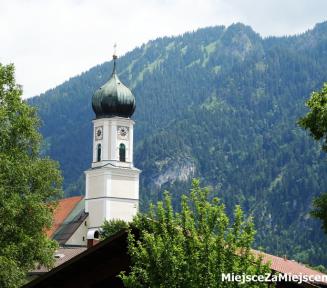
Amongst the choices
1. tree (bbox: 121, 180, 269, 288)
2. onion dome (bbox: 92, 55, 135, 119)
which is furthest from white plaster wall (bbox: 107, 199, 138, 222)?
tree (bbox: 121, 180, 269, 288)

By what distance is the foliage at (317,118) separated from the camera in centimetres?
2681

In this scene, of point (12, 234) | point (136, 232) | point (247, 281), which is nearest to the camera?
point (247, 281)

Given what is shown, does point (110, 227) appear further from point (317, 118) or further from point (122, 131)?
point (317, 118)

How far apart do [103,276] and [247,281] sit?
6449mm

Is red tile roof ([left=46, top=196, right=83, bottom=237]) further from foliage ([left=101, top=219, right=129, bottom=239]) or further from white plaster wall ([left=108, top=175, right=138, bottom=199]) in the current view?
foliage ([left=101, top=219, right=129, bottom=239])

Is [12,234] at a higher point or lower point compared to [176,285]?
higher

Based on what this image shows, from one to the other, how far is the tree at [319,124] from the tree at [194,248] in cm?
446

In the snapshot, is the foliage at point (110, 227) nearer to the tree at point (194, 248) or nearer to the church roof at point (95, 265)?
the church roof at point (95, 265)

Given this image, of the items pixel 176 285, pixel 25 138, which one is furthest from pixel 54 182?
pixel 176 285

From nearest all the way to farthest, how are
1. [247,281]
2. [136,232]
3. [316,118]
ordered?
[247,281] < [136,232] < [316,118]

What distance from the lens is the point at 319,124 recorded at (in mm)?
26953

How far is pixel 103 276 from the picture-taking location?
88.5 feet

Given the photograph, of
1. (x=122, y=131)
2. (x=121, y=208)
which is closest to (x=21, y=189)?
(x=121, y=208)

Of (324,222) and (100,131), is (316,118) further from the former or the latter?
(100,131)
